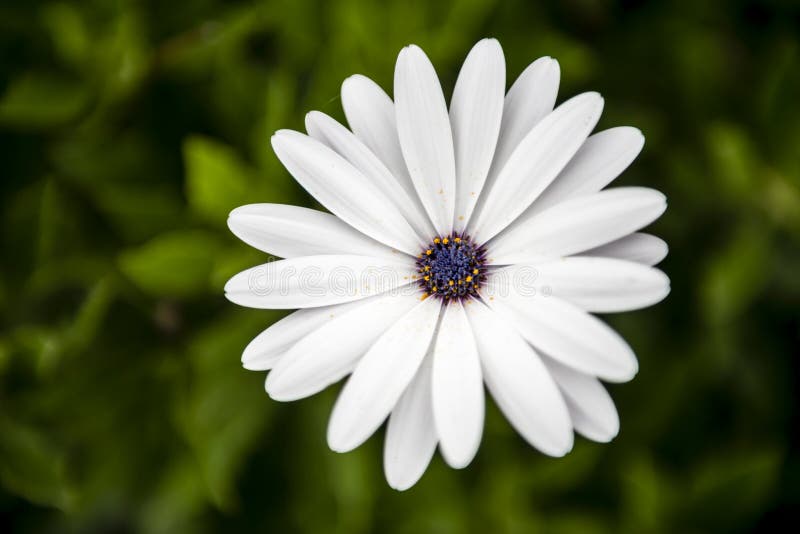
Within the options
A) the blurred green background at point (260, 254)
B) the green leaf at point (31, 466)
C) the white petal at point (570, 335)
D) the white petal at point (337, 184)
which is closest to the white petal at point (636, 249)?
the white petal at point (570, 335)

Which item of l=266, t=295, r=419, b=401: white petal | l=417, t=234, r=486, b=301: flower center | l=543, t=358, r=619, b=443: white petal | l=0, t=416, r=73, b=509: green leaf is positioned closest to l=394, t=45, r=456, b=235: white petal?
l=417, t=234, r=486, b=301: flower center

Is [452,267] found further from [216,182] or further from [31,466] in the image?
[31,466]

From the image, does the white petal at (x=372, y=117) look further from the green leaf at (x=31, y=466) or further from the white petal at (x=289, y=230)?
the green leaf at (x=31, y=466)

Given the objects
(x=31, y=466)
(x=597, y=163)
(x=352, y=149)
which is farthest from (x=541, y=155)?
(x=31, y=466)

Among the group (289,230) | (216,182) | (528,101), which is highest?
(216,182)

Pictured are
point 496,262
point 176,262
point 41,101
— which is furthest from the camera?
point 41,101

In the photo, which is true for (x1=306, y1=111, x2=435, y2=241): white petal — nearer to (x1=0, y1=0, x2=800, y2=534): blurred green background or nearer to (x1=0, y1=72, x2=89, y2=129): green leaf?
(x1=0, y1=0, x2=800, y2=534): blurred green background

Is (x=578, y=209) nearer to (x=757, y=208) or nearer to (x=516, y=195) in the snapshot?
(x=516, y=195)
